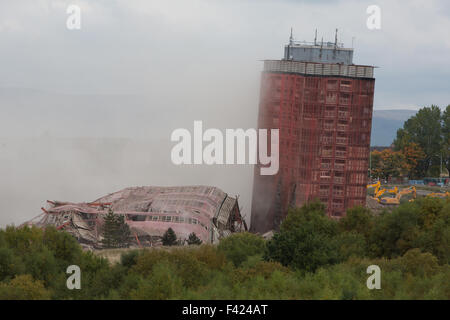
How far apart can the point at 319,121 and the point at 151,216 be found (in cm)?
3198

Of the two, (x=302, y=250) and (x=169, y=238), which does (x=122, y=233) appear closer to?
(x=169, y=238)

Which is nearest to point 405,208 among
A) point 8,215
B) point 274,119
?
point 274,119

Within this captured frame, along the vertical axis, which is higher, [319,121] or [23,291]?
[319,121]

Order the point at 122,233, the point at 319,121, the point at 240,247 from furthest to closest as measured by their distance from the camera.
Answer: the point at 319,121
the point at 122,233
the point at 240,247

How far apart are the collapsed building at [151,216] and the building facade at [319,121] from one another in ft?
52.5

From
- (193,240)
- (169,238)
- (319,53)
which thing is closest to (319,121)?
(319,53)

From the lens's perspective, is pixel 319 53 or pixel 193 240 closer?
pixel 193 240

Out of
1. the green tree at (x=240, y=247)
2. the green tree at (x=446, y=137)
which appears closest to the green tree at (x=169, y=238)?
the green tree at (x=240, y=247)

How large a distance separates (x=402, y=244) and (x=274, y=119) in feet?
123

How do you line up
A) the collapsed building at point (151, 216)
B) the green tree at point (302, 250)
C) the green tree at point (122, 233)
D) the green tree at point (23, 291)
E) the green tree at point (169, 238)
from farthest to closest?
the collapsed building at point (151, 216)
the green tree at point (122, 233)
the green tree at point (169, 238)
the green tree at point (302, 250)
the green tree at point (23, 291)

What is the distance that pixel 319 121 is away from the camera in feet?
307

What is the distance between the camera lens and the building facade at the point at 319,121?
91438 millimetres

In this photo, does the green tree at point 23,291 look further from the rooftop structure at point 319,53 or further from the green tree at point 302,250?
the rooftop structure at point 319,53
